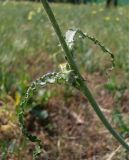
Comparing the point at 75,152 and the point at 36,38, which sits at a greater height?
the point at 36,38

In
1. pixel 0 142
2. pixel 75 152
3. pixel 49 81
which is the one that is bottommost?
pixel 75 152

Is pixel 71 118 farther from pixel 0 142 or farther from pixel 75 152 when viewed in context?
pixel 0 142

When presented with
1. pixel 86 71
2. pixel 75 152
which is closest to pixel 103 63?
pixel 86 71

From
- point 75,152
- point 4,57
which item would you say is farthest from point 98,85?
point 75,152

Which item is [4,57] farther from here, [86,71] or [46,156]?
[46,156]

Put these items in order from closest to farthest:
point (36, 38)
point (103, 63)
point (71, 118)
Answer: point (71, 118) → point (103, 63) → point (36, 38)

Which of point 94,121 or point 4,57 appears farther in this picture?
point 4,57

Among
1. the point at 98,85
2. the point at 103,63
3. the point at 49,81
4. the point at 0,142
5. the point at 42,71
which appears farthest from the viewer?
the point at 103,63

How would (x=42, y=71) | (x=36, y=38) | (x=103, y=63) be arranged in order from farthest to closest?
(x=36, y=38) < (x=103, y=63) < (x=42, y=71)

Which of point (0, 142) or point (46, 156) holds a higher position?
point (0, 142)
